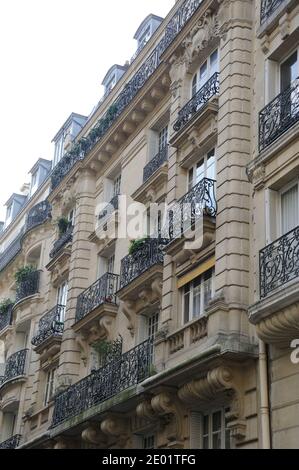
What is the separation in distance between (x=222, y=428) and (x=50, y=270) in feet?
44.2

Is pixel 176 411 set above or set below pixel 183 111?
below

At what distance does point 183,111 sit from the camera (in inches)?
757

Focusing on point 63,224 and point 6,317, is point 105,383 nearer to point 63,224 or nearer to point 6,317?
point 63,224

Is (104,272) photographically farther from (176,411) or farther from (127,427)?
(176,411)

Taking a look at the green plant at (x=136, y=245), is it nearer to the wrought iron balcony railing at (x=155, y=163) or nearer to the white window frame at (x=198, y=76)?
the wrought iron balcony railing at (x=155, y=163)

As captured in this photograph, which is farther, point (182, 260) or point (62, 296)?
point (62, 296)

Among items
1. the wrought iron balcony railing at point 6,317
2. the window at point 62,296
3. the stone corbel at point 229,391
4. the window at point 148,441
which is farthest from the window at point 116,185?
the stone corbel at point 229,391

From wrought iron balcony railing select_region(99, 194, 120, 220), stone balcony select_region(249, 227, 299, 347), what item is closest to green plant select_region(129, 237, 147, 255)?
wrought iron balcony railing select_region(99, 194, 120, 220)

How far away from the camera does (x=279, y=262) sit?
1330 cm

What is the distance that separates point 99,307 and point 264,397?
8.39 m

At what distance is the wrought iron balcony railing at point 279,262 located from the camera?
12.9 m

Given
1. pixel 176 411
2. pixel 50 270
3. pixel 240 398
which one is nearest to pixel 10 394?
pixel 50 270

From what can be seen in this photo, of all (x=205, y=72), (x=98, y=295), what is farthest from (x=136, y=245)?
(x=205, y=72)

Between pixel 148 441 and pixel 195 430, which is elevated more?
pixel 148 441
